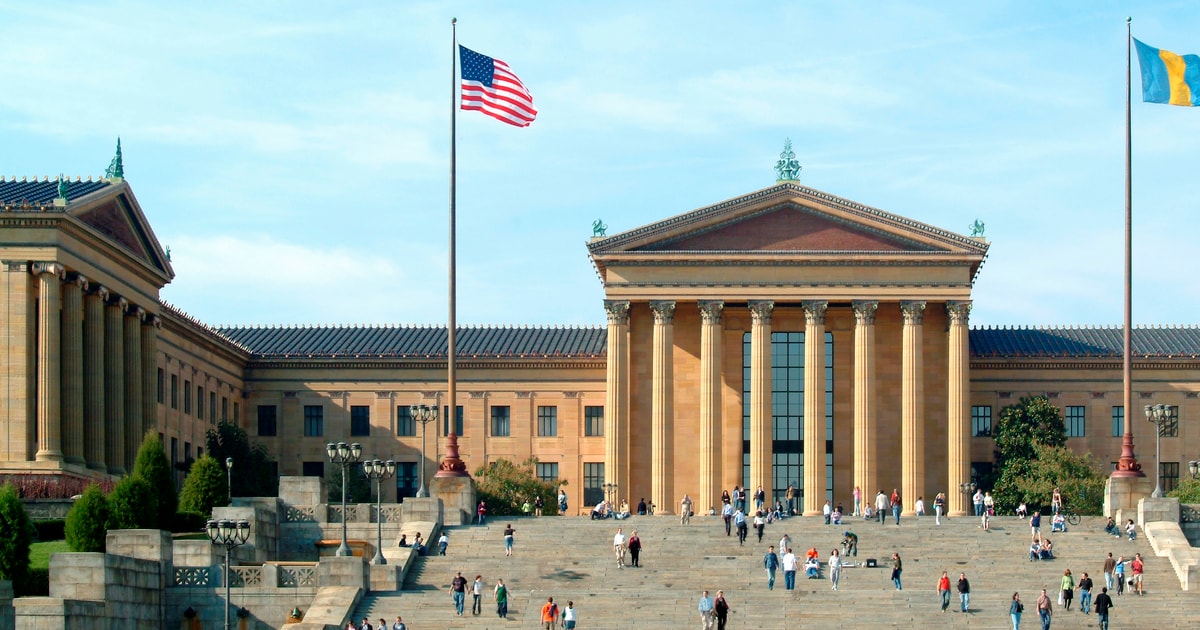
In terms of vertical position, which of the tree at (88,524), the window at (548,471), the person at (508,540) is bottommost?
A: the person at (508,540)

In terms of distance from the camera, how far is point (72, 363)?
9419cm

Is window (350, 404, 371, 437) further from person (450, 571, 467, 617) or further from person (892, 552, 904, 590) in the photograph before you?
person (892, 552, 904, 590)

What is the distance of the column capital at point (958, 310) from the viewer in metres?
111

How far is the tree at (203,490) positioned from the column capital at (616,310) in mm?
25911

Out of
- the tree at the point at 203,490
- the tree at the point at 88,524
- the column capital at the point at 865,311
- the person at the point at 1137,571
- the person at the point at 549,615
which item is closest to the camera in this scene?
the person at the point at 549,615

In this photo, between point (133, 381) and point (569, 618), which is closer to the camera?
point (569, 618)

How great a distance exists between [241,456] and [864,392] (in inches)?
1239

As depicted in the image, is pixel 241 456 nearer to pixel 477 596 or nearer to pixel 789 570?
pixel 477 596

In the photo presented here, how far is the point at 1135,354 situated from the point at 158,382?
4971 cm

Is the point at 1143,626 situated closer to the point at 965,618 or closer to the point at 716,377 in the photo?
the point at 965,618

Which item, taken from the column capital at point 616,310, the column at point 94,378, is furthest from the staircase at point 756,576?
the column capital at point 616,310

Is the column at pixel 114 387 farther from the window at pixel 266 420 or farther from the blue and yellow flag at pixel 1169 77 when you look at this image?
the blue and yellow flag at pixel 1169 77

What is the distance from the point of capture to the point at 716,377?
111250mm


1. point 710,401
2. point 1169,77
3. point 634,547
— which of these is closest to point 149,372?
point 710,401
